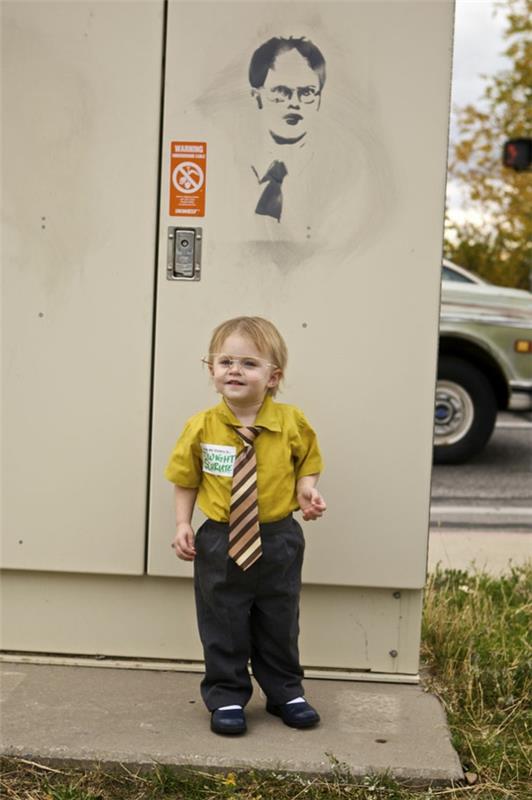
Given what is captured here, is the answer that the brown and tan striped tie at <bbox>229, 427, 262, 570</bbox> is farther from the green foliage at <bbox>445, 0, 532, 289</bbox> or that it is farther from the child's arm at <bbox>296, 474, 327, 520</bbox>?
the green foliage at <bbox>445, 0, 532, 289</bbox>

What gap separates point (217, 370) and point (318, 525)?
2.61 feet

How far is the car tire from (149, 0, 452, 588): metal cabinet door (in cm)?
485

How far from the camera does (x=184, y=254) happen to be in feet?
13.1

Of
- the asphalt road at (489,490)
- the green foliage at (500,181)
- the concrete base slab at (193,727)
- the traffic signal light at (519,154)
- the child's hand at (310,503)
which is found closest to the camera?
the concrete base slab at (193,727)

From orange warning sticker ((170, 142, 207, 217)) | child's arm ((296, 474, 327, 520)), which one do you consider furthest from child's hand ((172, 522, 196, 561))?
orange warning sticker ((170, 142, 207, 217))

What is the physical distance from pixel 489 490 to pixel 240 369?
201 inches

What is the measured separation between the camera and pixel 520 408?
891cm

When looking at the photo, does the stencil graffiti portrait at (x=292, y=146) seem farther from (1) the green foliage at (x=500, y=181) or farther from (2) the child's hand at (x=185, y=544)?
(1) the green foliage at (x=500, y=181)

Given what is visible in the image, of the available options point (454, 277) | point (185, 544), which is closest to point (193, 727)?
point (185, 544)

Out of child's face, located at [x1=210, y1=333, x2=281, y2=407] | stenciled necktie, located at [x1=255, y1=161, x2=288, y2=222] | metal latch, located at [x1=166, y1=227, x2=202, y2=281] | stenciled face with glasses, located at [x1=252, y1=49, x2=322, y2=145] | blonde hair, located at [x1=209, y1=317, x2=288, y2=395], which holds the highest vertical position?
stenciled face with glasses, located at [x1=252, y1=49, x2=322, y2=145]

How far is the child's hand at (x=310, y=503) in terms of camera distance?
3484 millimetres

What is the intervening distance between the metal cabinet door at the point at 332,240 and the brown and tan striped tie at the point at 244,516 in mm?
567

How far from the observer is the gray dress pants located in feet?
11.7

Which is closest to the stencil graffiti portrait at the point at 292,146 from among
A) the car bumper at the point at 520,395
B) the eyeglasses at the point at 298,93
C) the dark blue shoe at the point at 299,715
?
the eyeglasses at the point at 298,93
